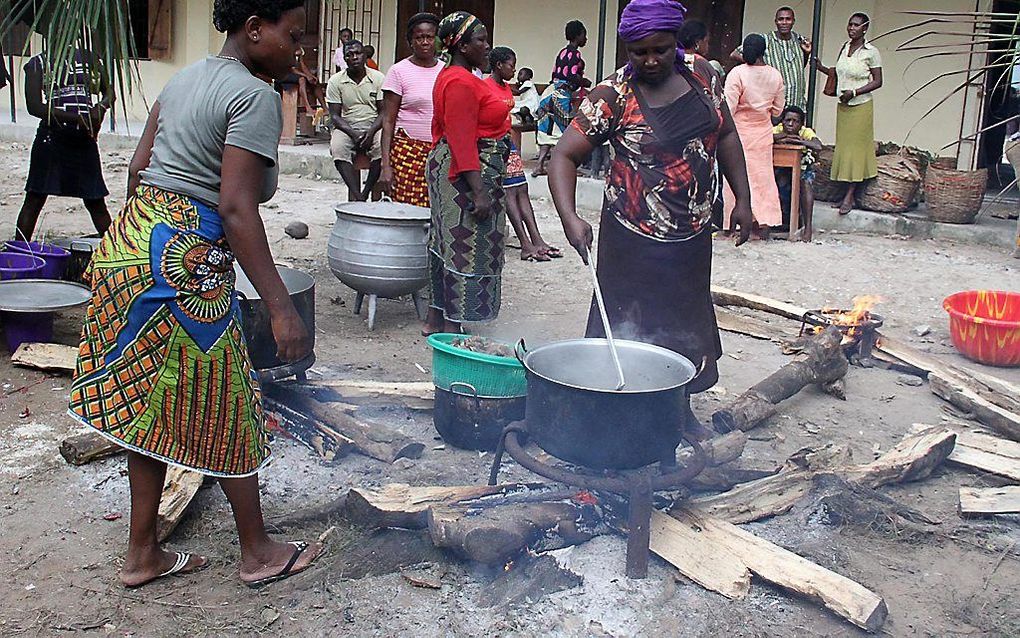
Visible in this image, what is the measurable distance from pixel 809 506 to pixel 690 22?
492 centimetres

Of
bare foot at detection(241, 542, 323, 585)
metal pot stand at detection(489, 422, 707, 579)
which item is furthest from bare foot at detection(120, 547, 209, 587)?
metal pot stand at detection(489, 422, 707, 579)

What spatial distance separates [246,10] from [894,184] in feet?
27.8

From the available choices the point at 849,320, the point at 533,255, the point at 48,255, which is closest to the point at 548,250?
the point at 533,255

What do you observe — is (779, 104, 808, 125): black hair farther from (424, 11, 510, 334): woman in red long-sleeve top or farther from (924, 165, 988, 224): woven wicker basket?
(424, 11, 510, 334): woman in red long-sleeve top

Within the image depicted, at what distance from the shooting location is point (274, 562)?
3141mm

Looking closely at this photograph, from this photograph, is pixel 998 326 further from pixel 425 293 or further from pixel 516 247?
pixel 516 247

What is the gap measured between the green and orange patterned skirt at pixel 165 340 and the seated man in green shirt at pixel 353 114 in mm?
5753

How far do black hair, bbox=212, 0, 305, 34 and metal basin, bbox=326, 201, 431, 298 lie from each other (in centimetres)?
299

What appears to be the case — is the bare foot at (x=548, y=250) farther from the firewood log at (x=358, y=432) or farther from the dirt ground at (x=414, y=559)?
the firewood log at (x=358, y=432)

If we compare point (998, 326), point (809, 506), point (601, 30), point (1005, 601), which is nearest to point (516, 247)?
point (601, 30)

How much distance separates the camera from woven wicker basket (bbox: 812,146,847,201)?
33.2 ft

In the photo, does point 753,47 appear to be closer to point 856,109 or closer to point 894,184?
point 856,109

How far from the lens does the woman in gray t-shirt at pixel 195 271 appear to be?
265cm

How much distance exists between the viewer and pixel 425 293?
274 inches
